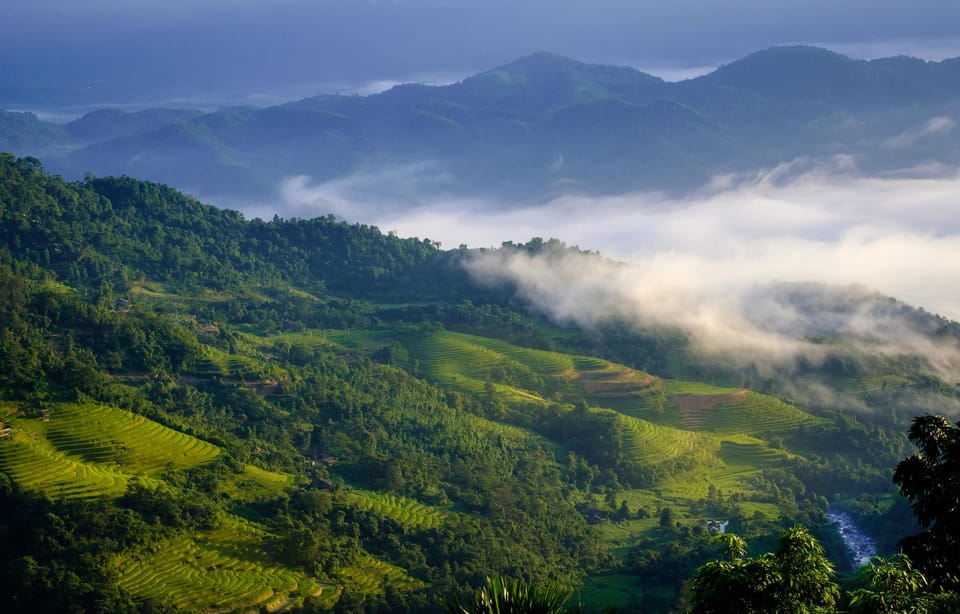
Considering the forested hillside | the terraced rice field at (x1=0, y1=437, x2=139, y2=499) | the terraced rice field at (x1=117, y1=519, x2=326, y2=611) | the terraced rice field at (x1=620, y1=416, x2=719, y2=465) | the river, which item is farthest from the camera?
the terraced rice field at (x1=620, y1=416, x2=719, y2=465)

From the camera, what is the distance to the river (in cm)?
5450

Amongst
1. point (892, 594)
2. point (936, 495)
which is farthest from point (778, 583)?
point (936, 495)

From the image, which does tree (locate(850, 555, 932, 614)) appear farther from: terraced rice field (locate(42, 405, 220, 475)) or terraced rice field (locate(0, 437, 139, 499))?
terraced rice field (locate(42, 405, 220, 475))

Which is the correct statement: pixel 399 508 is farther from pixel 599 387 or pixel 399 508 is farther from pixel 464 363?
pixel 599 387

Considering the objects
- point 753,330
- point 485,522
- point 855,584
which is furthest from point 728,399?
point 855,584

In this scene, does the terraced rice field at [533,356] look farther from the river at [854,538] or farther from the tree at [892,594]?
the tree at [892,594]

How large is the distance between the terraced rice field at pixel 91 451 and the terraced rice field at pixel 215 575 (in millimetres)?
4536

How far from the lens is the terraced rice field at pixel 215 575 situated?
37.6 meters

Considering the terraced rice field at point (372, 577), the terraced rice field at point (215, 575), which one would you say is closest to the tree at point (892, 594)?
the terraced rice field at point (215, 575)

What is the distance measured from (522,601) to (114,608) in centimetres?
2658

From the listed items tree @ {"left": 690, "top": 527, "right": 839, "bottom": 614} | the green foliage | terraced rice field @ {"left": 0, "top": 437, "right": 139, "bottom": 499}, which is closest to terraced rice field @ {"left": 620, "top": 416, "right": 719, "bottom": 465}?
terraced rice field @ {"left": 0, "top": 437, "right": 139, "bottom": 499}

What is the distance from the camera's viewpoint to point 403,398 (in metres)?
71.7

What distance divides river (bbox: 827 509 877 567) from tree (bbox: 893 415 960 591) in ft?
130

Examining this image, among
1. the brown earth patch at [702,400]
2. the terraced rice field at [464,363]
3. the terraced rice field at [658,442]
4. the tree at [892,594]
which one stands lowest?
the terraced rice field at [658,442]
